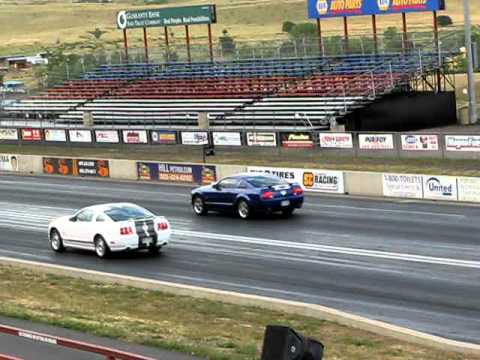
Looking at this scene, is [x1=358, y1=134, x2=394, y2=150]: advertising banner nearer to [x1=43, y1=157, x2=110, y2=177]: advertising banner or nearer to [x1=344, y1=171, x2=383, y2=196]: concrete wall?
[x1=344, y1=171, x2=383, y2=196]: concrete wall

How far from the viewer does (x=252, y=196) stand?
108ft

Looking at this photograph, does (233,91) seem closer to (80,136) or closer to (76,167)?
(80,136)

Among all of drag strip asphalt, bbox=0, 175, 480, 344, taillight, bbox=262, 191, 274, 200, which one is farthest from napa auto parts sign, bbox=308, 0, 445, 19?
taillight, bbox=262, 191, 274, 200

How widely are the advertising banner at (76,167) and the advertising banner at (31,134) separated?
10.6 metres

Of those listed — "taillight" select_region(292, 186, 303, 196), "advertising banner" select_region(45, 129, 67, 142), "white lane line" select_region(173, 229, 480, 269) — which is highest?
"advertising banner" select_region(45, 129, 67, 142)

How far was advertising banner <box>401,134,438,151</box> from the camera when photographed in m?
42.7

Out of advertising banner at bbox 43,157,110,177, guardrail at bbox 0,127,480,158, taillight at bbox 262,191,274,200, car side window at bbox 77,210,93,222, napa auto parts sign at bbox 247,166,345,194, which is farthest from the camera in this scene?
advertising banner at bbox 43,157,110,177

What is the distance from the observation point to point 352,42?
72.2 meters

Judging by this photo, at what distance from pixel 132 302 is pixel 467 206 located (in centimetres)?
1652

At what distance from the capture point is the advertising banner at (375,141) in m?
44.6

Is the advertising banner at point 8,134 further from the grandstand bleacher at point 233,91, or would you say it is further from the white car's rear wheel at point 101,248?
the white car's rear wheel at point 101,248

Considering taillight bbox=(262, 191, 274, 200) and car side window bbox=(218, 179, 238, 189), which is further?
car side window bbox=(218, 179, 238, 189)

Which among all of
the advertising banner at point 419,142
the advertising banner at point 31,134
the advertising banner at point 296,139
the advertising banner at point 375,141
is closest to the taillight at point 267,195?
the advertising banner at point 419,142

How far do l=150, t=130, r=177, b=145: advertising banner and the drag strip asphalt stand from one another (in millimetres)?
15585
